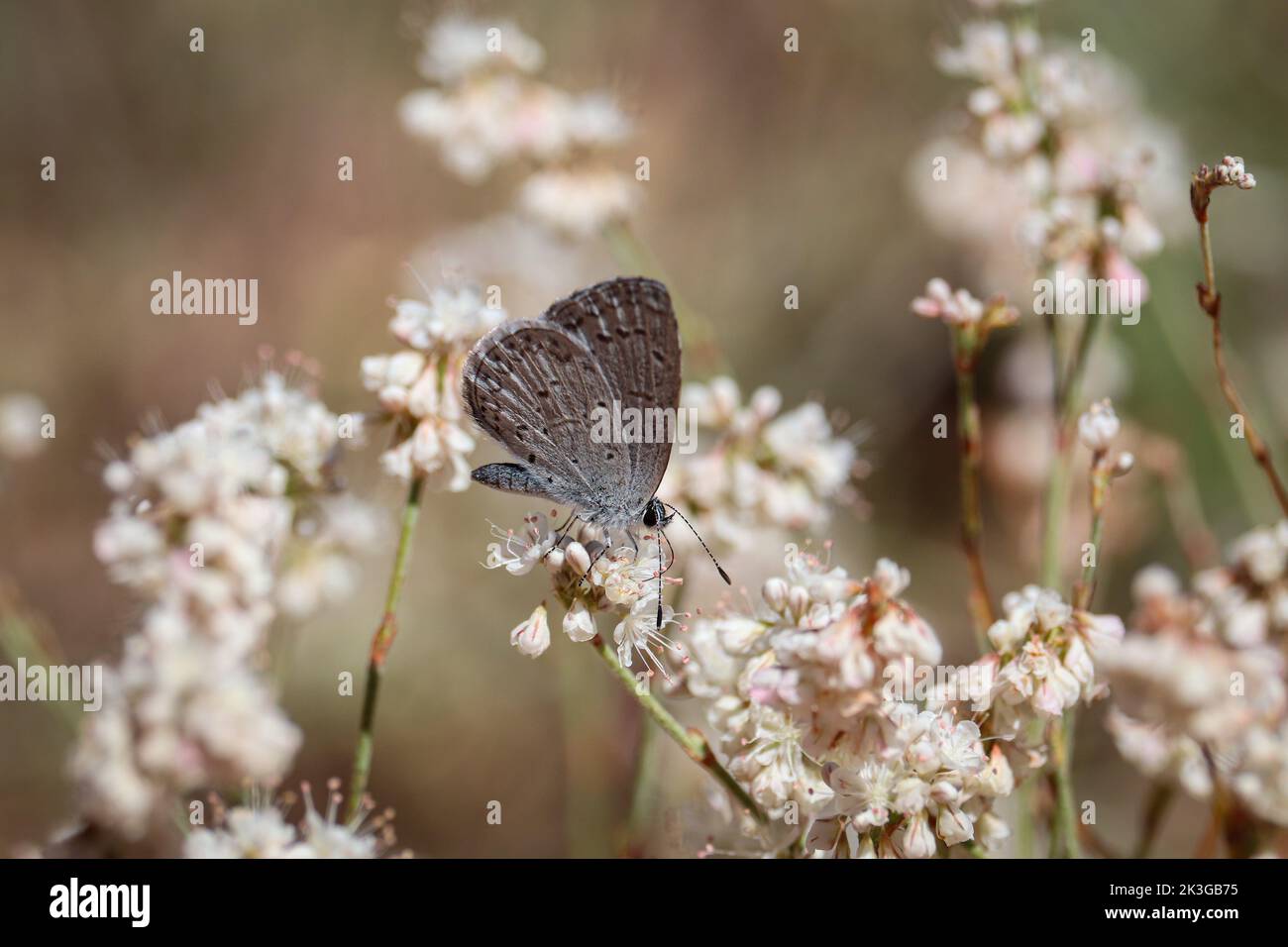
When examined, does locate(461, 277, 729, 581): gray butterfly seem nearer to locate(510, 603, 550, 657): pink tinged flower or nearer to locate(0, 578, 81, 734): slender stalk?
locate(510, 603, 550, 657): pink tinged flower

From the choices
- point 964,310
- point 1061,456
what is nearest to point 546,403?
point 964,310

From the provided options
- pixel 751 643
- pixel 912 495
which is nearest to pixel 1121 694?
pixel 751 643

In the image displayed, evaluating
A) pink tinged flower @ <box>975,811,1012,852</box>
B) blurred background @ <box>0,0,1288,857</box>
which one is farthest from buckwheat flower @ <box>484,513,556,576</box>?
blurred background @ <box>0,0,1288,857</box>

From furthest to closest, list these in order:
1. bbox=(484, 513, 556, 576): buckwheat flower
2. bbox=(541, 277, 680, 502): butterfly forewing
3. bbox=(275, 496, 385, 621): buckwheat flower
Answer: bbox=(275, 496, 385, 621): buckwheat flower, bbox=(541, 277, 680, 502): butterfly forewing, bbox=(484, 513, 556, 576): buckwheat flower

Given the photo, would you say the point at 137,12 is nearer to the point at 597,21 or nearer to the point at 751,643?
the point at 597,21

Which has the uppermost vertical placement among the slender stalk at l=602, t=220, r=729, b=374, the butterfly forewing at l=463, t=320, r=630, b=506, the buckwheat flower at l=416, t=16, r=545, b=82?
the buckwheat flower at l=416, t=16, r=545, b=82

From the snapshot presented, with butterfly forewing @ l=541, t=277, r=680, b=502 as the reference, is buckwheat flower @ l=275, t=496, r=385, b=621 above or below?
below

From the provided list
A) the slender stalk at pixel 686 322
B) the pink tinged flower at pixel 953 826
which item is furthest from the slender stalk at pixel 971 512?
the slender stalk at pixel 686 322
